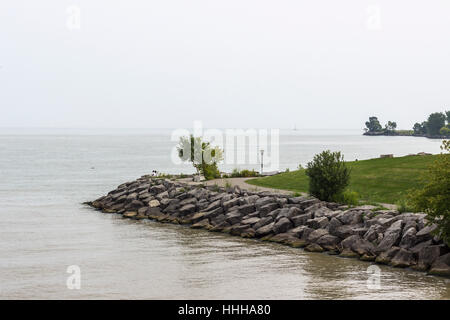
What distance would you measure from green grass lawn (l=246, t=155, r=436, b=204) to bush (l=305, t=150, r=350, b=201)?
1.91 m

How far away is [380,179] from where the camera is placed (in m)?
36.4

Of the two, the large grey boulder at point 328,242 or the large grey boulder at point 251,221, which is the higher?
the large grey boulder at point 251,221

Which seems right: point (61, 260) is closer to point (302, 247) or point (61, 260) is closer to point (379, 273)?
point (302, 247)

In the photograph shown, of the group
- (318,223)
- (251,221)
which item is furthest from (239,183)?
(318,223)

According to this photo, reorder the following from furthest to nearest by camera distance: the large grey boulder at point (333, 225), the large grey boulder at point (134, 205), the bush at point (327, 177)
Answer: the large grey boulder at point (134, 205) → the bush at point (327, 177) → the large grey boulder at point (333, 225)

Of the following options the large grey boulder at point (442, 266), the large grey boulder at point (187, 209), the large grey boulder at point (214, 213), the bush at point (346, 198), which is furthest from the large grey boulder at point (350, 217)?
the large grey boulder at point (187, 209)

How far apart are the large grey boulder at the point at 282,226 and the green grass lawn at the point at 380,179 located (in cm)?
549

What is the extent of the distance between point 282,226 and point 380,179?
33.8 feet

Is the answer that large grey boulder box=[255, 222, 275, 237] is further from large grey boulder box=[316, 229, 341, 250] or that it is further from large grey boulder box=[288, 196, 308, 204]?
large grey boulder box=[316, 229, 341, 250]

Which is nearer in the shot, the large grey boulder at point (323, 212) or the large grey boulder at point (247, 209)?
the large grey boulder at point (323, 212)

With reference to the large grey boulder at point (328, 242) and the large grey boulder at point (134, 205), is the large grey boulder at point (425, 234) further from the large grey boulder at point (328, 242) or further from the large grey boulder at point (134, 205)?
the large grey boulder at point (134, 205)

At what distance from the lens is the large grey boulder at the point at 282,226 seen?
94.7 feet

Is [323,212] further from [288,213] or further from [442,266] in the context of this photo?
[442,266]

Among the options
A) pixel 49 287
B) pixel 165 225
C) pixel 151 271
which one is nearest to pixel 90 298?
pixel 49 287
